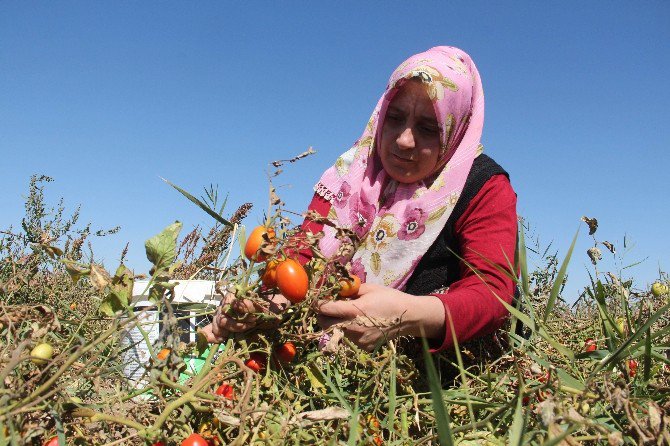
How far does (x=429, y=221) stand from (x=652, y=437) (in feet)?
3.72

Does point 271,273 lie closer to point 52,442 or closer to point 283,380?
point 283,380

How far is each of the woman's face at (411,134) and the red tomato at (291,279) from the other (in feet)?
2.89

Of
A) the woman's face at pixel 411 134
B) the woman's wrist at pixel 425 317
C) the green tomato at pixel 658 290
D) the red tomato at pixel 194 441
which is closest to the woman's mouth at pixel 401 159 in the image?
the woman's face at pixel 411 134

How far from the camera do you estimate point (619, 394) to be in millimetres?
766

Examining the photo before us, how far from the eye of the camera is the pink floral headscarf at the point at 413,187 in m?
1.81

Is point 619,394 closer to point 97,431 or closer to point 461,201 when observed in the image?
point 97,431

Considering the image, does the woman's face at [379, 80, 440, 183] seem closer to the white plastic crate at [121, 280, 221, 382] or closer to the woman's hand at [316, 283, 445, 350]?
the woman's hand at [316, 283, 445, 350]

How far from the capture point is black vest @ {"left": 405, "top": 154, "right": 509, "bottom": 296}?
1.82 metres

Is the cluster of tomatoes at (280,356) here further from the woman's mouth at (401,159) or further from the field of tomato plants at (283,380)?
the woman's mouth at (401,159)

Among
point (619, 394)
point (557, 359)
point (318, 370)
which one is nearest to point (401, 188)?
point (557, 359)

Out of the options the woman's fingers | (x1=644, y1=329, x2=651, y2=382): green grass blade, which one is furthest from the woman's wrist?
(x1=644, y1=329, x2=651, y2=382): green grass blade

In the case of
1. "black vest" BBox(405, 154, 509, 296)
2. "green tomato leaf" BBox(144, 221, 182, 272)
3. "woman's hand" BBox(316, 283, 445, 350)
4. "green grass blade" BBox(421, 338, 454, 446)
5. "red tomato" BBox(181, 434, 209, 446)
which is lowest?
"green grass blade" BBox(421, 338, 454, 446)

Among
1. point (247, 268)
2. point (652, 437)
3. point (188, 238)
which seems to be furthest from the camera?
point (188, 238)

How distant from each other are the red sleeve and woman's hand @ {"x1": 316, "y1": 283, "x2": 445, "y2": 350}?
0.04m
